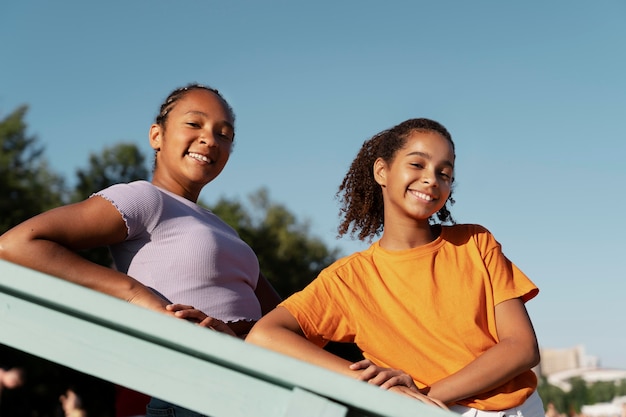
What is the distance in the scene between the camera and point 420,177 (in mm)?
2598

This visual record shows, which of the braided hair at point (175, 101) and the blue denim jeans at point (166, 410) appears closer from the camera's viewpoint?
the blue denim jeans at point (166, 410)

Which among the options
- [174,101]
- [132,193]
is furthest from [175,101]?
[132,193]

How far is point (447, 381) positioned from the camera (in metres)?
2.13

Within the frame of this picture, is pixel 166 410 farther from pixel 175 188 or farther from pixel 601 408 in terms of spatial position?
pixel 601 408

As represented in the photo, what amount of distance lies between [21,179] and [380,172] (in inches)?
890

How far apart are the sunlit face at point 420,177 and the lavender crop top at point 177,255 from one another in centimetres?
57

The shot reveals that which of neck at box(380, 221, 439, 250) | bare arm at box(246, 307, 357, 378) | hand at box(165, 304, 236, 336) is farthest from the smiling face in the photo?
hand at box(165, 304, 236, 336)

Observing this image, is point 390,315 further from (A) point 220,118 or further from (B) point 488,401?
(A) point 220,118

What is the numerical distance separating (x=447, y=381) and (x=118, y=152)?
1073 inches

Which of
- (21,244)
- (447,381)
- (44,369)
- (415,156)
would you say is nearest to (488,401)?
(447,381)

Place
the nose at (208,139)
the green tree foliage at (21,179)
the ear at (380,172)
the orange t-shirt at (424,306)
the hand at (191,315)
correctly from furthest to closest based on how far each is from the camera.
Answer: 1. the green tree foliage at (21,179)
2. the ear at (380,172)
3. the nose at (208,139)
4. the orange t-shirt at (424,306)
5. the hand at (191,315)

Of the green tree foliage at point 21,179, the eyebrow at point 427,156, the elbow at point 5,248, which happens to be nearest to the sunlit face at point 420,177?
the eyebrow at point 427,156

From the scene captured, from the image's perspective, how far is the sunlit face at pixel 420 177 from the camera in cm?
257

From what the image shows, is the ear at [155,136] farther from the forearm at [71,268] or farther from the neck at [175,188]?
the forearm at [71,268]
